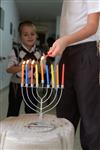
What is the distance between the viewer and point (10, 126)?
3.13ft

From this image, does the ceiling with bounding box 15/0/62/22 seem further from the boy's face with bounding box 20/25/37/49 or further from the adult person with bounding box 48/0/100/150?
the adult person with bounding box 48/0/100/150

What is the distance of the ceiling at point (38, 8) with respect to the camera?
710cm

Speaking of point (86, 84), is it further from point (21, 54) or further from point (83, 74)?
point (21, 54)

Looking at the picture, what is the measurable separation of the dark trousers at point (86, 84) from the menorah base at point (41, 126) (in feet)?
0.75

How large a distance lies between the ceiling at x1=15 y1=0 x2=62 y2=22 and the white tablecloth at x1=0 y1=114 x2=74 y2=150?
5724mm

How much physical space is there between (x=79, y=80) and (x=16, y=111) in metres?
0.92

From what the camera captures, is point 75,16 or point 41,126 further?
point 75,16

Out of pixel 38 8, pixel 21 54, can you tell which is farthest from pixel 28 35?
pixel 38 8

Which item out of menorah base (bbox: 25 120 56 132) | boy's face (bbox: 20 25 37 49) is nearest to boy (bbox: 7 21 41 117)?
boy's face (bbox: 20 25 37 49)

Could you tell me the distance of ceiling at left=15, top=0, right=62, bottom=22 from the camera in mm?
7095

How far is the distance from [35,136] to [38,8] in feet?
23.6

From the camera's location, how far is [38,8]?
7.76 metres

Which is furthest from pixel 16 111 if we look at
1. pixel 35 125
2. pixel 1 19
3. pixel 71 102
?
pixel 1 19

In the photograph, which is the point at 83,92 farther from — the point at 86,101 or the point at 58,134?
the point at 58,134
